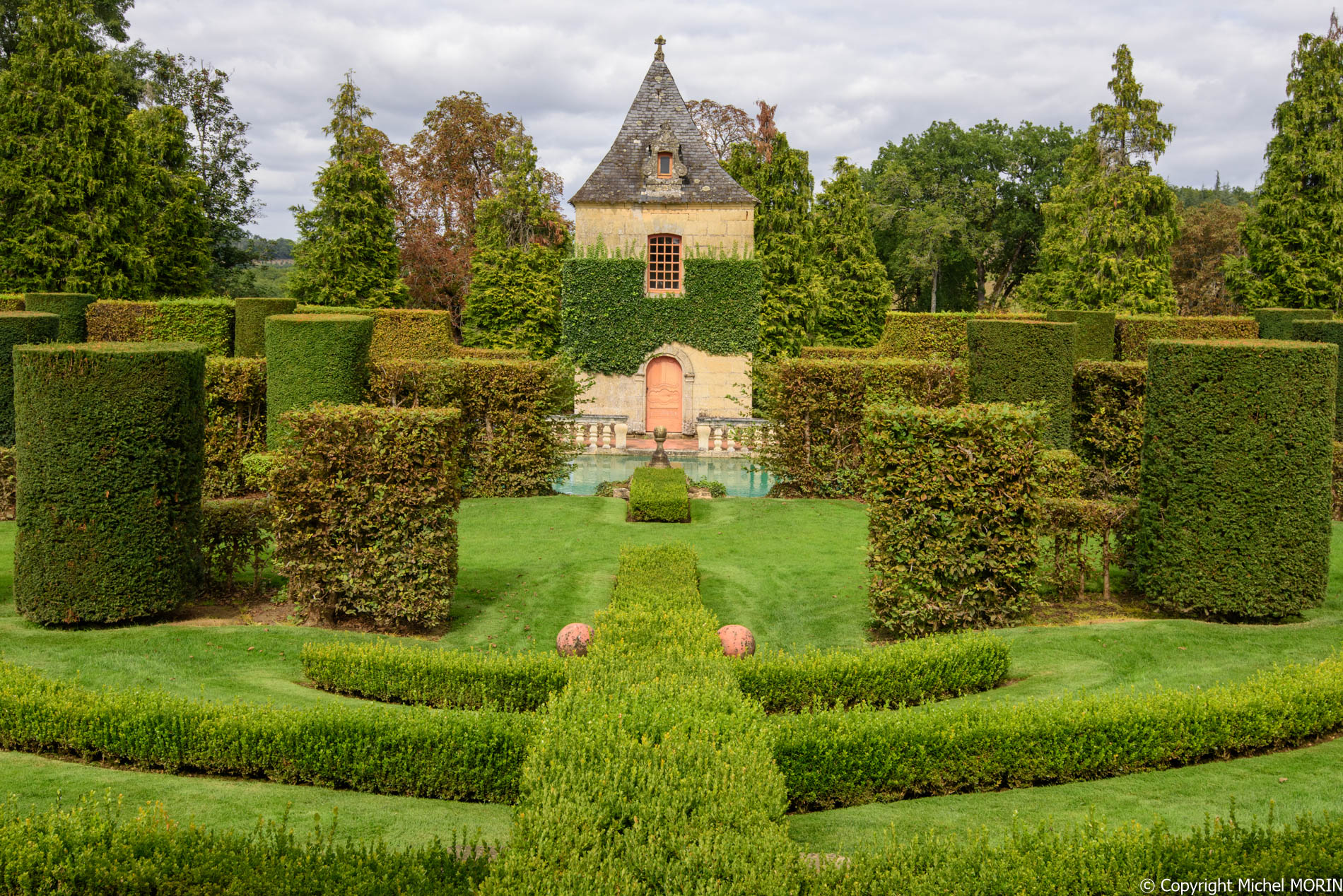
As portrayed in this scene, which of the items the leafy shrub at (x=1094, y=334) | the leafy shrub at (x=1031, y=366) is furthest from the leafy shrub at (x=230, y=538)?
the leafy shrub at (x=1094, y=334)

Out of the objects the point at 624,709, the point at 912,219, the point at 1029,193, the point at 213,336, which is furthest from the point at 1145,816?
the point at 1029,193

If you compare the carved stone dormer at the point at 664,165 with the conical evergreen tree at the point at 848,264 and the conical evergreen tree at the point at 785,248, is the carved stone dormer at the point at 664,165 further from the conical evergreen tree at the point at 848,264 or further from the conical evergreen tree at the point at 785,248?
the conical evergreen tree at the point at 848,264

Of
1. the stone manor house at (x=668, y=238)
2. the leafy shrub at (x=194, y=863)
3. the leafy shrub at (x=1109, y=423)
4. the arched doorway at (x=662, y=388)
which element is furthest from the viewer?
the arched doorway at (x=662, y=388)

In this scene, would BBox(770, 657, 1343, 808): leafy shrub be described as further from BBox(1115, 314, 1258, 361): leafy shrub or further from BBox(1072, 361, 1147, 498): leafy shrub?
BBox(1115, 314, 1258, 361): leafy shrub

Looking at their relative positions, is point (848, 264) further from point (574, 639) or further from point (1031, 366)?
point (574, 639)

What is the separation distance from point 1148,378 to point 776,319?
2899 centimetres

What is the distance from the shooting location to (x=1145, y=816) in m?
6.51

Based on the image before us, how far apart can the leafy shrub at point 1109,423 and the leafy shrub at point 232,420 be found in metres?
15.7

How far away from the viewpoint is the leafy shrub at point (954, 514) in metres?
10.9

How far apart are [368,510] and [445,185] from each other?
3864 cm

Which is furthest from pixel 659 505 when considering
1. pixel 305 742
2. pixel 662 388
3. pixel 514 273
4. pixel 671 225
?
pixel 514 273

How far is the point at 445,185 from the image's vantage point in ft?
153

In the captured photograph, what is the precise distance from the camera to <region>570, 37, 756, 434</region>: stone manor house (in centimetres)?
3459

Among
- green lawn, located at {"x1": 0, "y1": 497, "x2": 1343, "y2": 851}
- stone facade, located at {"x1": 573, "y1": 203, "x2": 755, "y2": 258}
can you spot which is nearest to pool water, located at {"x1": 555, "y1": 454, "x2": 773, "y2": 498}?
green lawn, located at {"x1": 0, "y1": 497, "x2": 1343, "y2": 851}
